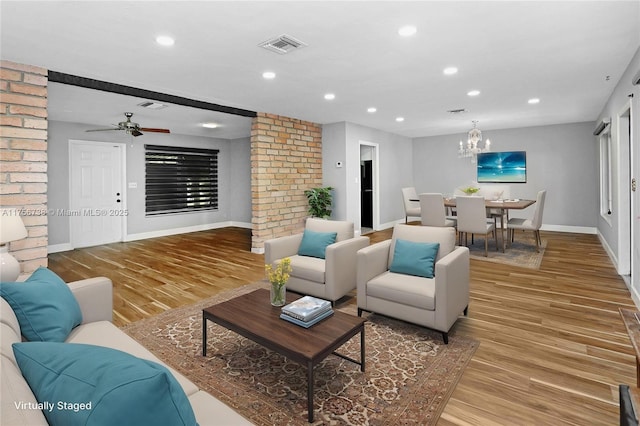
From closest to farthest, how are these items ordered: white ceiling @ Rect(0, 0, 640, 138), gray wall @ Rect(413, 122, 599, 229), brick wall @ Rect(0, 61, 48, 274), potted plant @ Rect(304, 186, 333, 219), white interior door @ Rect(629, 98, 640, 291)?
1. white ceiling @ Rect(0, 0, 640, 138)
2. brick wall @ Rect(0, 61, 48, 274)
3. white interior door @ Rect(629, 98, 640, 291)
4. potted plant @ Rect(304, 186, 333, 219)
5. gray wall @ Rect(413, 122, 599, 229)

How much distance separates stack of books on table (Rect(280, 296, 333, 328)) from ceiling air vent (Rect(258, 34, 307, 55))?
2.22 meters

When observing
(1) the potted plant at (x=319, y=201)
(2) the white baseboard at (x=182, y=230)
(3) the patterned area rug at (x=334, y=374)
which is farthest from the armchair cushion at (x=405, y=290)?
(2) the white baseboard at (x=182, y=230)

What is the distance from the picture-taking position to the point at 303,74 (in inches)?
153

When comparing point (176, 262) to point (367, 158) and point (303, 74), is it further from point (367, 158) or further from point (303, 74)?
point (367, 158)

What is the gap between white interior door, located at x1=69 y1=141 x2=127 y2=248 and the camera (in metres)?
6.53

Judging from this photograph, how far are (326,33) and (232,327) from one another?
2.43m

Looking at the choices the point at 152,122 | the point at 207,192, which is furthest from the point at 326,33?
the point at 207,192

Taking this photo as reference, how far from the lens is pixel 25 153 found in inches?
130

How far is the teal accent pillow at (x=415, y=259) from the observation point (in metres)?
2.89

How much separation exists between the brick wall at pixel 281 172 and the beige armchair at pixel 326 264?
2171mm

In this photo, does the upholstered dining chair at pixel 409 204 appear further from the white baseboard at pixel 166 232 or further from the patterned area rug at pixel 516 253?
the white baseboard at pixel 166 232

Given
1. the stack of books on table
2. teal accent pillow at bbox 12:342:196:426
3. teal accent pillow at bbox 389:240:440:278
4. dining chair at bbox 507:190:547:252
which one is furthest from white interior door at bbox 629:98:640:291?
teal accent pillow at bbox 12:342:196:426

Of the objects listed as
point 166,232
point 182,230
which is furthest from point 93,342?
point 182,230

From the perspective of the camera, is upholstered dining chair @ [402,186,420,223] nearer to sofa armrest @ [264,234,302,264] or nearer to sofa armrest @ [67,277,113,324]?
sofa armrest @ [264,234,302,264]
